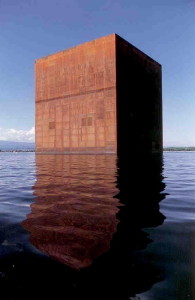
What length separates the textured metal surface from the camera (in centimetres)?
2508

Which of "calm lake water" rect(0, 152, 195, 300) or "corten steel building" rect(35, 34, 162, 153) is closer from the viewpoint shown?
"calm lake water" rect(0, 152, 195, 300)

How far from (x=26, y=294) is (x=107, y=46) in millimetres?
26823

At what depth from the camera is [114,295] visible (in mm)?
1455

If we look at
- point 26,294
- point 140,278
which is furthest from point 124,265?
point 26,294

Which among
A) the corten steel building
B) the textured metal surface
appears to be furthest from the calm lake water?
the textured metal surface

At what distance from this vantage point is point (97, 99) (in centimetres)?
2592

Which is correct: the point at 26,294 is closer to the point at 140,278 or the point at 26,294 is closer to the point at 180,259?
the point at 140,278

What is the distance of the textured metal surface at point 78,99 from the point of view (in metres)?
25.1

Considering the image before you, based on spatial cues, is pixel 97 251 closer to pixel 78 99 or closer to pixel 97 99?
pixel 97 99

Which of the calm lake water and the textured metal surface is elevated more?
the textured metal surface

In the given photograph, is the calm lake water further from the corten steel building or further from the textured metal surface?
the textured metal surface

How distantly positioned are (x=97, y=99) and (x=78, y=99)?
2767mm

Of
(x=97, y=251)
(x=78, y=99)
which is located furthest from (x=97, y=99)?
(x=97, y=251)

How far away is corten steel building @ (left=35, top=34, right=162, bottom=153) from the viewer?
25.0 m
